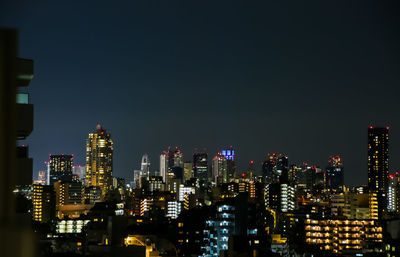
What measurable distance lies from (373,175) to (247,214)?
339 feet

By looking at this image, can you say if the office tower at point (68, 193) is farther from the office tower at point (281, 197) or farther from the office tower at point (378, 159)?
the office tower at point (378, 159)

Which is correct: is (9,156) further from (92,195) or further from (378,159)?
(378,159)

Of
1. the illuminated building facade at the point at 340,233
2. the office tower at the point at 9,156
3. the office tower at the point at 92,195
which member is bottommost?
the illuminated building facade at the point at 340,233

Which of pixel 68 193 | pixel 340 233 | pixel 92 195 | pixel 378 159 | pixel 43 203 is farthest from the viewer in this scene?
pixel 378 159

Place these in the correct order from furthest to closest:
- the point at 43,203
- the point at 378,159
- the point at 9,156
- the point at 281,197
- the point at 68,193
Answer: the point at 378,159 < the point at 68,193 < the point at 281,197 < the point at 43,203 < the point at 9,156

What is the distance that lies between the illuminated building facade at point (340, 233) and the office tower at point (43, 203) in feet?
145

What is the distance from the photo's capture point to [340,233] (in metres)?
66.2

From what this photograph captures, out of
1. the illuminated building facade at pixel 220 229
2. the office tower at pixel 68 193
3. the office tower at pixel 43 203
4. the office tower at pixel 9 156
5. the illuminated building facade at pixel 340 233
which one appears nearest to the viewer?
the office tower at pixel 9 156

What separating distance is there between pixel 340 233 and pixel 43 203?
169ft

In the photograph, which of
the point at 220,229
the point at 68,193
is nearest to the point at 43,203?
the point at 68,193

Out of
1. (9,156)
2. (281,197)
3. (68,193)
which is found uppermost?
(9,156)

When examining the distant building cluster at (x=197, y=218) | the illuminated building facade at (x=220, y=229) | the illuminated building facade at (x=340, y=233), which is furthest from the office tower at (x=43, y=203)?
the illuminated building facade at (x=220, y=229)

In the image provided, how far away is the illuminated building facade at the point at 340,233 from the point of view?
65.6 meters

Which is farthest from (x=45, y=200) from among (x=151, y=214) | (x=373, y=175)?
(x=373, y=175)
